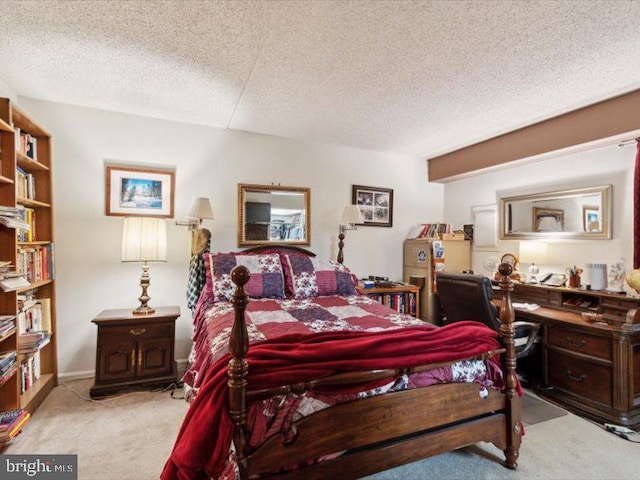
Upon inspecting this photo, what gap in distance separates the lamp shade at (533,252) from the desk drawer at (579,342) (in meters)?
0.89

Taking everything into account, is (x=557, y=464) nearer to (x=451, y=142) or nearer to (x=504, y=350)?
(x=504, y=350)

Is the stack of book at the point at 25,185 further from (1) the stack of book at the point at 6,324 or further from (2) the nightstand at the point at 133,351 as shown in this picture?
(2) the nightstand at the point at 133,351

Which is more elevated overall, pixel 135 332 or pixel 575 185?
pixel 575 185

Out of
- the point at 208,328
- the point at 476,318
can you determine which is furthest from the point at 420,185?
the point at 208,328

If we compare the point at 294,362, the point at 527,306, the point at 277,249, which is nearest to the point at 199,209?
the point at 277,249

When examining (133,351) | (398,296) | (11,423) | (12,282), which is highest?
(12,282)

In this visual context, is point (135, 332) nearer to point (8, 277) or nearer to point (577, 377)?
point (8, 277)

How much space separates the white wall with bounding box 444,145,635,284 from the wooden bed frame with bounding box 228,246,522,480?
5.75 feet

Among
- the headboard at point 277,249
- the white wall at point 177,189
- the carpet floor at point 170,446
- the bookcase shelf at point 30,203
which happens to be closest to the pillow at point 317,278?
the headboard at point 277,249

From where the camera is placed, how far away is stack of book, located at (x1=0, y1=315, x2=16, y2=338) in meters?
1.89

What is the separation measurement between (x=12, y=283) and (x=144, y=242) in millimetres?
832

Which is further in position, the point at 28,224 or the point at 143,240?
the point at 143,240

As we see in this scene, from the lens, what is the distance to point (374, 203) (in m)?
3.98

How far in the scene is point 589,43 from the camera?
180 centimetres
